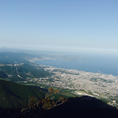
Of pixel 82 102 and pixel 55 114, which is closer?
pixel 55 114

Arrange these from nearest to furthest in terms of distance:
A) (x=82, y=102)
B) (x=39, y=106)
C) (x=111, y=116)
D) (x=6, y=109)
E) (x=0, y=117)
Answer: (x=111, y=116) → (x=0, y=117) → (x=82, y=102) → (x=6, y=109) → (x=39, y=106)

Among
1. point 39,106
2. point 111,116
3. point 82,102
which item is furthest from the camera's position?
point 39,106

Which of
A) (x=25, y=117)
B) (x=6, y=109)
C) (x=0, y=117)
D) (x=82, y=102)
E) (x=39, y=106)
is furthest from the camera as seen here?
(x=39, y=106)

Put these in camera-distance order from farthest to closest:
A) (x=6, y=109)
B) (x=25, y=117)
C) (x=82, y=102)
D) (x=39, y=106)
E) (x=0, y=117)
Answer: (x=39, y=106), (x=6, y=109), (x=82, y=102), (x=0, y=117), (x=25, y=117)

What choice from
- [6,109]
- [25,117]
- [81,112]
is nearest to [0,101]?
[6,109]

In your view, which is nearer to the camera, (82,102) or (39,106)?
(82,102)

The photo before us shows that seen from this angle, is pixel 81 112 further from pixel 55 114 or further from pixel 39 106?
pixel 39 106

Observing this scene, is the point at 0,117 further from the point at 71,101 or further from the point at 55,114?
the point at 71,101

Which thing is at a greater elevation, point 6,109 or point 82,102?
point 82,102

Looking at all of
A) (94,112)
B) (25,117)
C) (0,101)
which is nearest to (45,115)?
(25,117)
